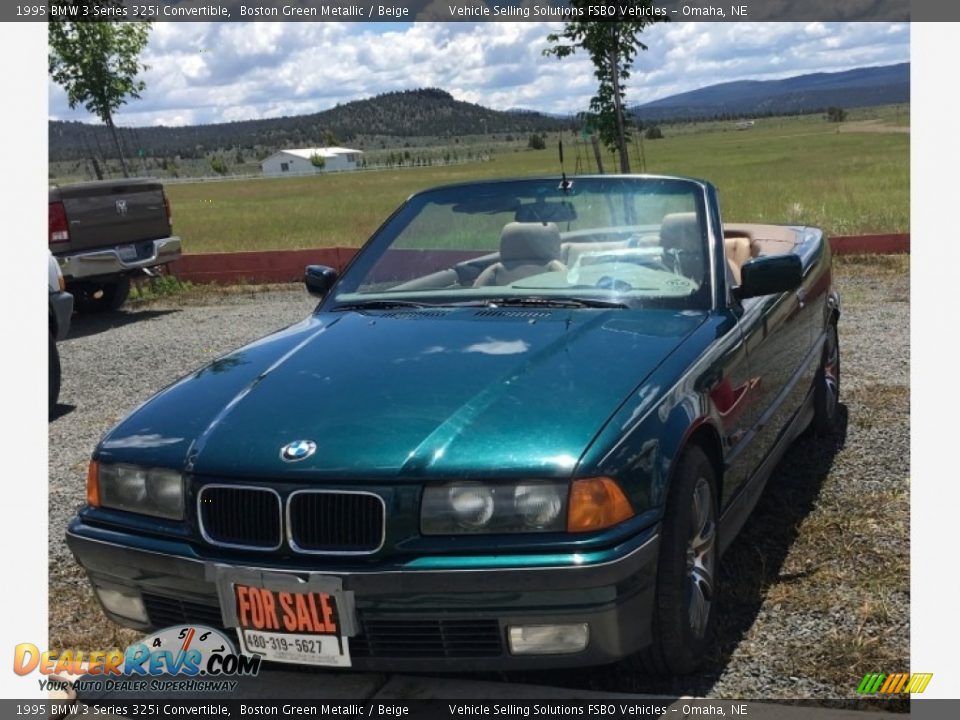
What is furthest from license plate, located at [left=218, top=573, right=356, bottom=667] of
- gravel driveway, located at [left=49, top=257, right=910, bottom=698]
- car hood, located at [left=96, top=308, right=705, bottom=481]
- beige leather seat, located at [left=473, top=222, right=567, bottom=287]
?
beige leather seat, located at [left=473, top=222, right=567, bottom=287]

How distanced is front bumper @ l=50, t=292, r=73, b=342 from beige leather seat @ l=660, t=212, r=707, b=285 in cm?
542

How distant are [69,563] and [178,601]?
5.98 feet

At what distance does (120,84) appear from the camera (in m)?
23.0

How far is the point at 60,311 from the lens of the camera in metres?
8.20

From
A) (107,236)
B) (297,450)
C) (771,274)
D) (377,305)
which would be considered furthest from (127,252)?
(297,450)

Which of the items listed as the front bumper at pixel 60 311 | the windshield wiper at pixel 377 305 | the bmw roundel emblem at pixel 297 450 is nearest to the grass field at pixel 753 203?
the front bumper at pixel 60 311

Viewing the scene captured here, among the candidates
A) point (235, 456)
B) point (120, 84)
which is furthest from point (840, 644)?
point (120, 84)

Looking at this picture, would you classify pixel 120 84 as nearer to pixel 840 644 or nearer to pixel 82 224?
pixel 82 224

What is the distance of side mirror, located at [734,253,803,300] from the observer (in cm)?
417

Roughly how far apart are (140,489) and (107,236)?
9.98 meters

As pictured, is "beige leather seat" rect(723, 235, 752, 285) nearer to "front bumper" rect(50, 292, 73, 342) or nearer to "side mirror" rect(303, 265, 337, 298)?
"side mirror" rect(303, 265, 337, 298)

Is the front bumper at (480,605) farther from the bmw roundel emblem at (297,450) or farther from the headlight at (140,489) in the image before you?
the bmw roundel emblem at (297,450)

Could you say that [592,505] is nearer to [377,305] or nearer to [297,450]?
[297,450]

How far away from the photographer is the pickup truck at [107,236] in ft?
39.4
